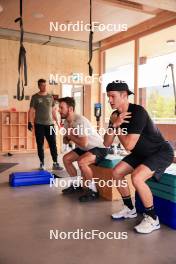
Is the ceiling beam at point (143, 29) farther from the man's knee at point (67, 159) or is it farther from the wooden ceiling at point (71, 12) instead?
the man's knee at point (67, 159)

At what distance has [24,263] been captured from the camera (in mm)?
1937

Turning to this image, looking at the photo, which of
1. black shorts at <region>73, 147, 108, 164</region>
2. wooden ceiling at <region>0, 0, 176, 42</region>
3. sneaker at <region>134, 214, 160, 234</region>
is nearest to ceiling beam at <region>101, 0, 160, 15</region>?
wooden ceiling at <region>0, 0, 176, 42</region>

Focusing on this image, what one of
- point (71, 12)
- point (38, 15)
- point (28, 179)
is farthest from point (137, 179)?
point (38, 15)

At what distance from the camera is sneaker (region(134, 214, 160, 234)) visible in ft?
8.07

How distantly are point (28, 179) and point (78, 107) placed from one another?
18.5 ft

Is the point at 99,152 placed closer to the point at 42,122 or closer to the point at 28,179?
the point at 28,179

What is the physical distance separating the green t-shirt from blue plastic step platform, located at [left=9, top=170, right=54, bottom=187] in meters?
1.31

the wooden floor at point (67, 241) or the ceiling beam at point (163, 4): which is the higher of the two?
the ceiling beam at point (163, 4)

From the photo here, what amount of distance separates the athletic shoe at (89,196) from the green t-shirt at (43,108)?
2.17 metres

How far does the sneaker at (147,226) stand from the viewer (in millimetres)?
2460

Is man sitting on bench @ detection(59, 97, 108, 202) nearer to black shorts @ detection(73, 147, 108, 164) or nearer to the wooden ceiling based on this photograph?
black shorts @ detection(73, 147, 108, 164)

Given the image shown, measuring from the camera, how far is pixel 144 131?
2.56 meters

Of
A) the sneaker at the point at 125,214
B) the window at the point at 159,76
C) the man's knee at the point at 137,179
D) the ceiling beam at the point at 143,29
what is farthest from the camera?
the window at the point at 159,76

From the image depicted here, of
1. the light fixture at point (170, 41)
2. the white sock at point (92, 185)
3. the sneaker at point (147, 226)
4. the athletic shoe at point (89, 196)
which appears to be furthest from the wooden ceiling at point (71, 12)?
the sneaker at point (147, 226)
